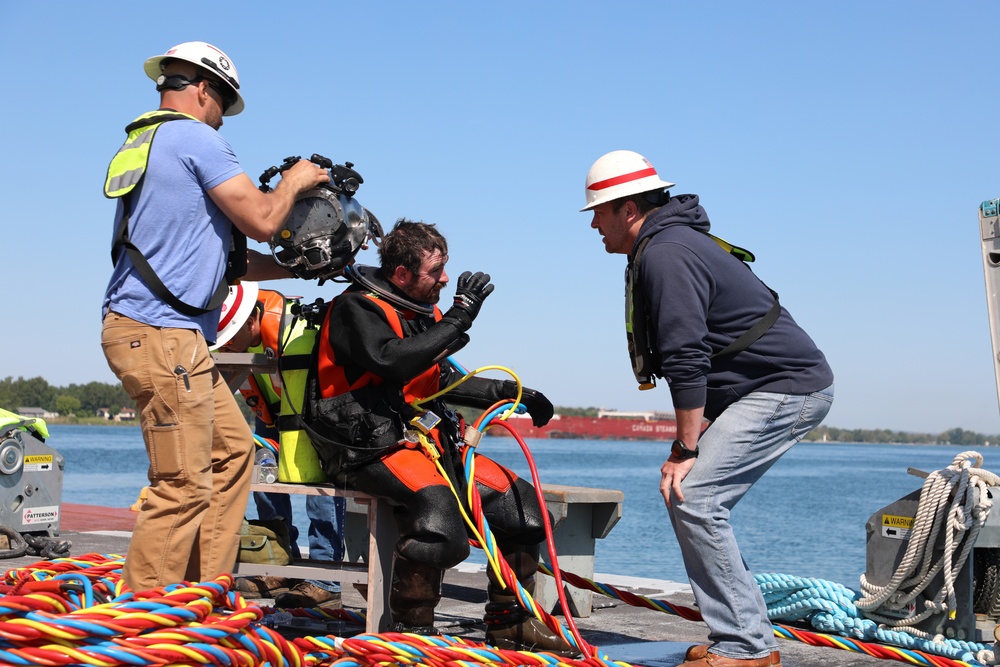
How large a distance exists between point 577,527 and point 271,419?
176 cm

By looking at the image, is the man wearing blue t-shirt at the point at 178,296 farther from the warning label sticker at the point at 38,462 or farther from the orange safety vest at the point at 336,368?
the warning label sticker at the point at 38,462

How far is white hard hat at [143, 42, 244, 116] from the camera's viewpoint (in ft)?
12.7

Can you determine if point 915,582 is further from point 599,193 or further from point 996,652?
point 599,193

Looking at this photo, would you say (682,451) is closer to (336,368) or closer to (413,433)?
(413,433)

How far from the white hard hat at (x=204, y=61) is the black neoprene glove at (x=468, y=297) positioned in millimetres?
1121

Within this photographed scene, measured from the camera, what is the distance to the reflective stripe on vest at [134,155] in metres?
3.71

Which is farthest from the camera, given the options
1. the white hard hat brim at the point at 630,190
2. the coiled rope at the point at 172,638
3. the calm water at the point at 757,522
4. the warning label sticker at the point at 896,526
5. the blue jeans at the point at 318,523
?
the calm water at the point at 757,522

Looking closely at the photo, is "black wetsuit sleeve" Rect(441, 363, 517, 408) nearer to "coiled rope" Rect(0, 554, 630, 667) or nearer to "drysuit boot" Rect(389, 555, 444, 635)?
"drysuit boot" Rect(389, 555, 444, 635)

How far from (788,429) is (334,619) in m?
2.20

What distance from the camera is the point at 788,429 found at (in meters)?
4.11

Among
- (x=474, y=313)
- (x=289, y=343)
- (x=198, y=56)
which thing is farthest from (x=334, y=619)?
(x=198, y=56)

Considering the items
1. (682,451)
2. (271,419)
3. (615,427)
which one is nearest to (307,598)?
(271,419)

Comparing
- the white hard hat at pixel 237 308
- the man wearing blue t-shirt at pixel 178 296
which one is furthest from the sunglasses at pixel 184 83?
the white hard hat at pixel 237 308

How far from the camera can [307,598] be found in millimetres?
5324
